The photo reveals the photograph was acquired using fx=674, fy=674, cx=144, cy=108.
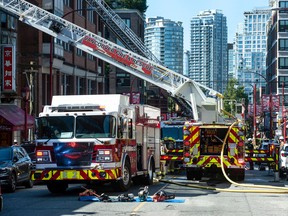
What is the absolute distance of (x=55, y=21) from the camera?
27.7 metres

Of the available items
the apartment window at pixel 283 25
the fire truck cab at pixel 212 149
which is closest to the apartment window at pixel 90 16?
the fire truck cab at pixel 212 149

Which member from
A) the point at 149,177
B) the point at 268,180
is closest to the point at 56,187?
the point at 149,177

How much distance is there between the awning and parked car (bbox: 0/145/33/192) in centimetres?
1391

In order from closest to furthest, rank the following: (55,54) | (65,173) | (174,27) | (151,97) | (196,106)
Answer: (65,173)
(196,106)
(55,54)
(151,97)
(174,27)

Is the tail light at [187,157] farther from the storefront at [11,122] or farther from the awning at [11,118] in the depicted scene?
the awning at [11,118]

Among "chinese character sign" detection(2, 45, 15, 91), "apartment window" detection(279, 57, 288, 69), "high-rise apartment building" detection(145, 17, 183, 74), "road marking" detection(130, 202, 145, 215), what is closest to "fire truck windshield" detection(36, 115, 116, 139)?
"road marking" detection(130, 202, 145, 215)

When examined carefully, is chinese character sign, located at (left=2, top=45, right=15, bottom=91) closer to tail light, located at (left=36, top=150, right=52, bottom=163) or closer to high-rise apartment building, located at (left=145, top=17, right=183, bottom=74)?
tail light, located at (left=36, top=150, right=52, bottom=163)

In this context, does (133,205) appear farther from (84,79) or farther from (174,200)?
(84,79)

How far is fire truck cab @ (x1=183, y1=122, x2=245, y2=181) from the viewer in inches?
1009

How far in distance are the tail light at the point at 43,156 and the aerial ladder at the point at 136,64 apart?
7755mm

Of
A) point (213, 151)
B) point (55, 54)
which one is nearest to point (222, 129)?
point (213, 151)

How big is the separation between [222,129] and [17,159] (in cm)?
806

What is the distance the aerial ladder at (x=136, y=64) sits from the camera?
25953mm

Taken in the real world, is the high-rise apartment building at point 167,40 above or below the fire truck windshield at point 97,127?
above
